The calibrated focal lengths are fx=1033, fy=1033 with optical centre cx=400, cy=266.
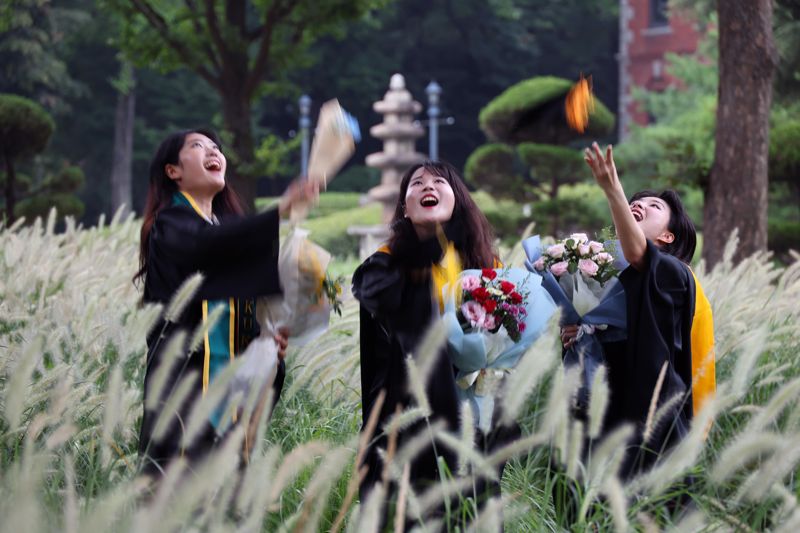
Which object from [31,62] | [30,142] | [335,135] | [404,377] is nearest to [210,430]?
[404,377]

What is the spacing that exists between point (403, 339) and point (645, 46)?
3279 cm

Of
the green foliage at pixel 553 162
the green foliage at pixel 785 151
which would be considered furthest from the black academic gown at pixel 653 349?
the green foliage at pixel 553 162

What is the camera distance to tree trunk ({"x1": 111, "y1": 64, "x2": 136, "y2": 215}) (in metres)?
29.7

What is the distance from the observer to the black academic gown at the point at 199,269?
3.05m

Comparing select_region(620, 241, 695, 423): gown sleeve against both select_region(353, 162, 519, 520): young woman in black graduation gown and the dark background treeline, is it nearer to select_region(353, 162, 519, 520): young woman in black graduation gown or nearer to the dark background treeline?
select_region(353, 162, 519, 520): young woman in black graduation gown

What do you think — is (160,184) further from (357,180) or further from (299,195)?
(357,180)

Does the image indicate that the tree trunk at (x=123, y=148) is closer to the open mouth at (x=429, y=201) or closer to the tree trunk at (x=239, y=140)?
the tree trunk at (x=239, y=140)

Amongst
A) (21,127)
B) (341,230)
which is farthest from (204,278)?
(341,230)

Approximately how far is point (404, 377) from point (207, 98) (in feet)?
106

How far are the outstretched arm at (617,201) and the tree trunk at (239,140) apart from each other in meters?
10.1

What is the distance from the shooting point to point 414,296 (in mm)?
2982

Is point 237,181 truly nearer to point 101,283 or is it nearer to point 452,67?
point 101,283

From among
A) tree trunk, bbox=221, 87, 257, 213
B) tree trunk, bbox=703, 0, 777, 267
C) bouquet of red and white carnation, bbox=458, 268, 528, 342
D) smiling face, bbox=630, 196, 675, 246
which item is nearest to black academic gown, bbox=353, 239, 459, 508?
bouquet of red and white carnation, bbox=458, 268, 528, 342

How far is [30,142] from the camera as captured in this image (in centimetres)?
1323
